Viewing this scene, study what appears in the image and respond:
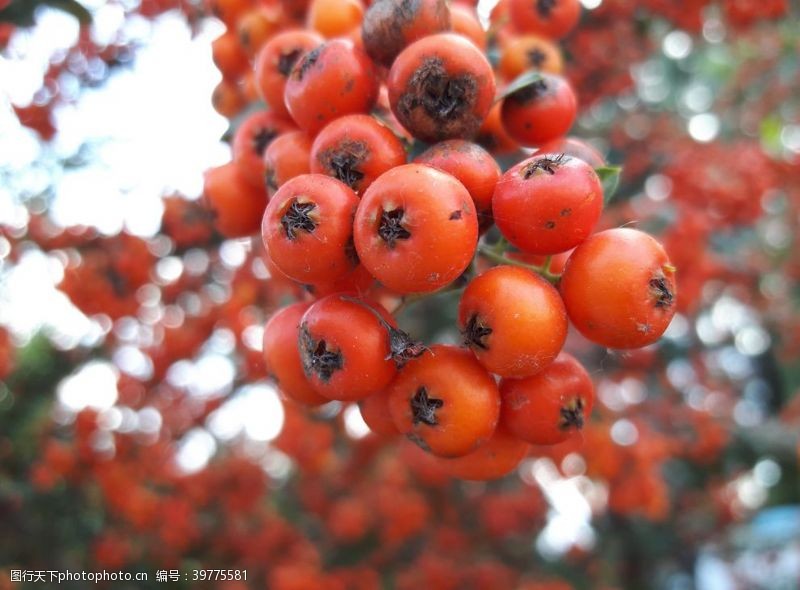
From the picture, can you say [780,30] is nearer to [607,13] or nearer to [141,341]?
[607,13]

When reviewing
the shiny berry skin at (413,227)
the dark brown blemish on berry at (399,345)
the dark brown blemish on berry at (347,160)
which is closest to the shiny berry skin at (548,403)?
the dark brown blemish on berry at (399,345)

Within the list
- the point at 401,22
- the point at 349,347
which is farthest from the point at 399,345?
the point at 401,22

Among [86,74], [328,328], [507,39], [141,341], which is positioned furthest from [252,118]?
[141,341]

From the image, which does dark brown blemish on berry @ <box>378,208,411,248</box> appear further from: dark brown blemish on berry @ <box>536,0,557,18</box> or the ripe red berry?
dark brown blemish on berry @ <box>536,0,557,18</box>

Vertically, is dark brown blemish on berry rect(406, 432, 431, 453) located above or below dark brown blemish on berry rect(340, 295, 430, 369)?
below

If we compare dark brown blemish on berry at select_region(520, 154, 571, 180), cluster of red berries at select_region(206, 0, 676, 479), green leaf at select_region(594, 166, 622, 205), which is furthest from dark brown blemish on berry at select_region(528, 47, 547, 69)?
dark brown blemish on berry at select_region(520, 154, 571, 180)

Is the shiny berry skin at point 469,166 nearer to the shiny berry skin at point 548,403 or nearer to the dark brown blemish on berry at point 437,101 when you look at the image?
the dark brown blemish on berry at point 437,101
